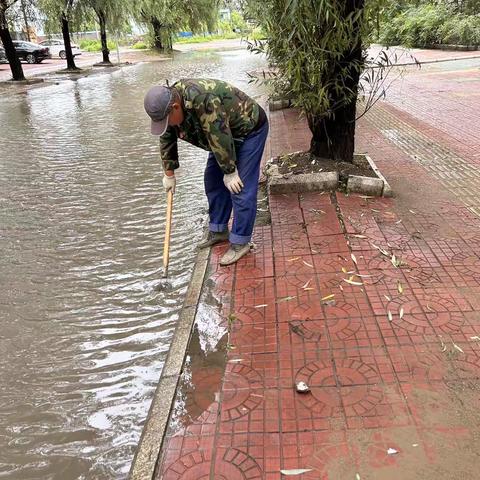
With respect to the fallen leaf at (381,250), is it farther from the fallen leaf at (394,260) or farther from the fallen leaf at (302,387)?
the fallen leaf at (302,387)

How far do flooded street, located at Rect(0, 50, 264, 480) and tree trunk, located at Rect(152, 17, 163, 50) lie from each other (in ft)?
89.5

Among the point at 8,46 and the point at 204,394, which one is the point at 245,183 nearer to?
the point at 204,394

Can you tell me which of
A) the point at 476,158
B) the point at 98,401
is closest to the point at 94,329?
the point at 98,401

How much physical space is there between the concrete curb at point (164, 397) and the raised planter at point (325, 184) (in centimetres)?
175

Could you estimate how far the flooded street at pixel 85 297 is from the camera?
2.78 m

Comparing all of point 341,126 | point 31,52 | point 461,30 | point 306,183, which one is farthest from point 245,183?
point 31,52

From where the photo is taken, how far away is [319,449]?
2.32 m

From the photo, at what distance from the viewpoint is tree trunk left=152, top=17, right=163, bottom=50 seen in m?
33.0

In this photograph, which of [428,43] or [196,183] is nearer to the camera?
[196,183]

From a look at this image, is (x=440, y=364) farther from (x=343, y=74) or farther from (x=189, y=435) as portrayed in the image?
(x=343, y=74)

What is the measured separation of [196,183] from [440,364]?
14.8 feet

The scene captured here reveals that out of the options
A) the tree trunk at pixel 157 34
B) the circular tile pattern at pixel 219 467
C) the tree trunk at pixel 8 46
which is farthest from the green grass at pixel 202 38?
the circular tile pattern at pixel 219 467

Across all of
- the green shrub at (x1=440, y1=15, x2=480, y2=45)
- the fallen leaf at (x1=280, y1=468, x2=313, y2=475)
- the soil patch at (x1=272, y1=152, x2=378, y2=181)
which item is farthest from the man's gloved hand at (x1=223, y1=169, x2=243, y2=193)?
the green shrub at (x1=440, y1=15, x2=480, y2=45)

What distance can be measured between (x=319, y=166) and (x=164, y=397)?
3400 millimetres
